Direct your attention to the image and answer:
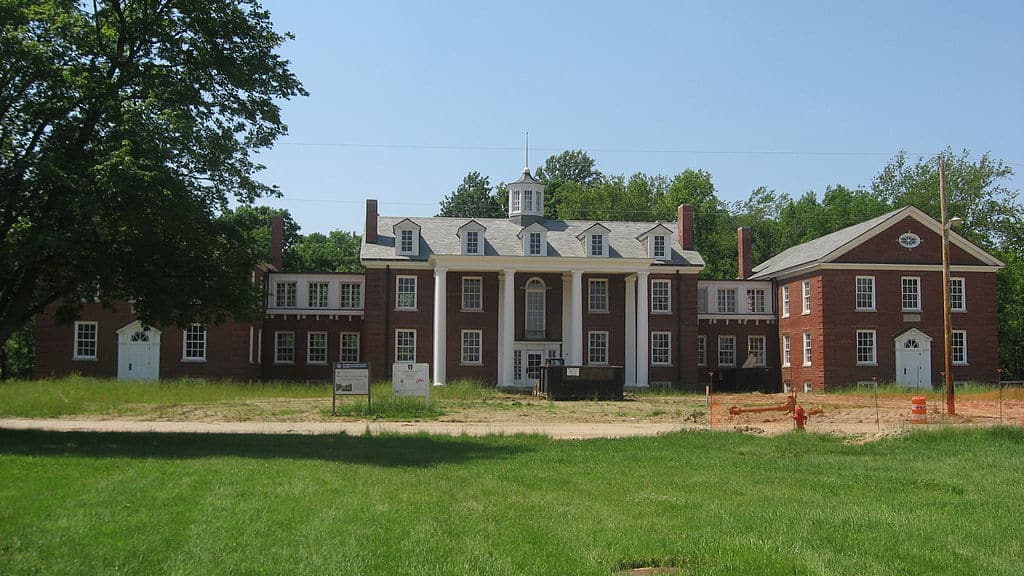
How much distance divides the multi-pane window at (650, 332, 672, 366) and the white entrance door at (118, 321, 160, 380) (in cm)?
2474

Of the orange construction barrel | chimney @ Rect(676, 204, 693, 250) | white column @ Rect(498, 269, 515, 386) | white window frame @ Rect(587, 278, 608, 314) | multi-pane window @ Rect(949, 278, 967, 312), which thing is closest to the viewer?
the orange construction barrel

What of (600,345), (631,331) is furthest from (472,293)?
(631,331)

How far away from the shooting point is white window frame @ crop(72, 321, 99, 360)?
141 ft

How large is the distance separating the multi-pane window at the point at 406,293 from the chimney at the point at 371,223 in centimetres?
280

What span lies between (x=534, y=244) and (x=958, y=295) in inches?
868

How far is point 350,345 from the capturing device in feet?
161

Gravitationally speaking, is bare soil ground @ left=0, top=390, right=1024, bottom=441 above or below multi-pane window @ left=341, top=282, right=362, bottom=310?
below

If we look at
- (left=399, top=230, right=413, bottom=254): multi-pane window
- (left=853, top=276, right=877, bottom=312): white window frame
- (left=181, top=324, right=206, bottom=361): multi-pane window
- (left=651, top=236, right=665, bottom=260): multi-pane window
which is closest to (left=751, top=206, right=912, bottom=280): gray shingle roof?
(left=853, top=276, right=877, bottom=312): white window frame

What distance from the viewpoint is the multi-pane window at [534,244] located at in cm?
4681

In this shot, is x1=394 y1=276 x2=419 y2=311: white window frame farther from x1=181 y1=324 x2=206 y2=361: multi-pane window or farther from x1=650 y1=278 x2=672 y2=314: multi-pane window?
x1=650 y1=278 x2=672 y2=314: multi-pane window

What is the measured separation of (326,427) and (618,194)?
59204 mm

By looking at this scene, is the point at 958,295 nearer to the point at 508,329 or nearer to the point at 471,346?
the point at 508,329

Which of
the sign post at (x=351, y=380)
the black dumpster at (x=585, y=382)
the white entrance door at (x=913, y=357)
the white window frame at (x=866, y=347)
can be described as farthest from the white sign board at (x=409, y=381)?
the white entrance door at (x=913, y=357)

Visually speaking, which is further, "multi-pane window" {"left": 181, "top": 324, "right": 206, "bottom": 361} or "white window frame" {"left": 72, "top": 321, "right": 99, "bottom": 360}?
"multi-pane window" {"left": 181, "top": 324, "right": 206, "bottom": 361}
